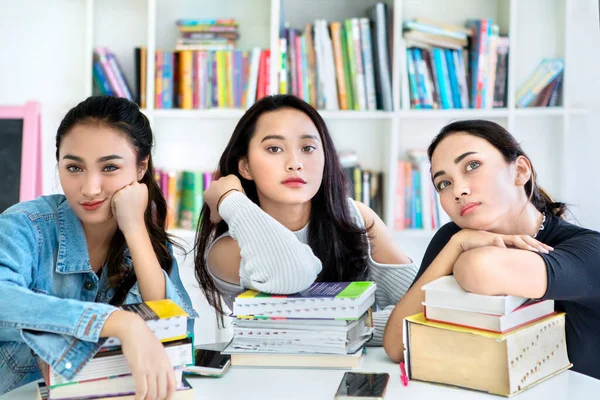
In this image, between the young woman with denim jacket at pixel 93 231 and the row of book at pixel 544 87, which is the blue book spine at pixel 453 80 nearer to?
the row of book at pixel 544 87

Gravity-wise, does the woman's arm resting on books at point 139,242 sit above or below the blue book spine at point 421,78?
below

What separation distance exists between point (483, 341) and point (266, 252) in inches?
18.8

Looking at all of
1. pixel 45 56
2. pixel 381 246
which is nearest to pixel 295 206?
pixel 381 246

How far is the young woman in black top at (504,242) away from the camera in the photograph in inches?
43.2

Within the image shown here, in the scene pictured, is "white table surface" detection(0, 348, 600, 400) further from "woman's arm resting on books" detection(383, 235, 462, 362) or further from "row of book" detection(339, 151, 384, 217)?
"row of book" detection(339, 151, 384, 217)

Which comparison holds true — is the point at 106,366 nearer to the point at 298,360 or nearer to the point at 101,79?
the point at 298,360

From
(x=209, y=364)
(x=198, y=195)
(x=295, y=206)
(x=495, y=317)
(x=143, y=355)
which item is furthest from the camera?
(x=198, y=195)

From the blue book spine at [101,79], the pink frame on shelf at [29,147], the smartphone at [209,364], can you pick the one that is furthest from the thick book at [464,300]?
the blue book spine at [101,79]

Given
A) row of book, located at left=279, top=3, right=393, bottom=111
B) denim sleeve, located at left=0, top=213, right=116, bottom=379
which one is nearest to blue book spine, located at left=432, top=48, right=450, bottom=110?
row of book, located at left=279, top=3, right=393, bottom=111

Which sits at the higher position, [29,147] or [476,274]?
[29,147]

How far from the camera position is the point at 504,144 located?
1357mm

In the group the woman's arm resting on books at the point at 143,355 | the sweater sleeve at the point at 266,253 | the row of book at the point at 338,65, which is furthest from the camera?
the row of book at the point at 338,65

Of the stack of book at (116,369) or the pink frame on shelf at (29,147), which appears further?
the pink frame on shelf at (29,147)

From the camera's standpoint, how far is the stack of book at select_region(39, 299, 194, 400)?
0.95 m
